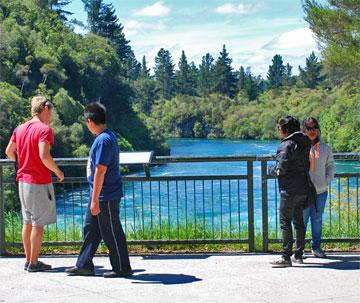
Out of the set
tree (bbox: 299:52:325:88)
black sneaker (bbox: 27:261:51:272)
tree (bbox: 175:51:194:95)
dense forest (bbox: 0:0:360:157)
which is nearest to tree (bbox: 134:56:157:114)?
dense forest (bbox: 0:0:360:157)

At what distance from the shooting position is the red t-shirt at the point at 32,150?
736cm

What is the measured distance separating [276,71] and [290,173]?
7164 inches

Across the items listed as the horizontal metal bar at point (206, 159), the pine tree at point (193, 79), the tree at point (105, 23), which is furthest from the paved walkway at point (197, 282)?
the pine tree at point (193, 79)

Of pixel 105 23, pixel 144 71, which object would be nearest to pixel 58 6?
pixel 105 23

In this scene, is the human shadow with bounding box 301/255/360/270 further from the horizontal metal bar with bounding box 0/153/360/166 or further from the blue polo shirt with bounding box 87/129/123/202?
the blue polo shirt with bounding box 87/129/123/202

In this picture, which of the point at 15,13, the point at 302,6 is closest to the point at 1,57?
the point at 15,13

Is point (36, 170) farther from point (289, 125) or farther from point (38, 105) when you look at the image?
point (289, 125)

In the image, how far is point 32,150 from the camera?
7.40 meters

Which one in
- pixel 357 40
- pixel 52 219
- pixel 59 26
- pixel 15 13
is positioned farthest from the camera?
pixel 59 26

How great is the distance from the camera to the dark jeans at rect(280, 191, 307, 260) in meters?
7.60

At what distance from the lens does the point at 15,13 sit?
277ft

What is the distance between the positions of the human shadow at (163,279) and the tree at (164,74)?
16280 cm

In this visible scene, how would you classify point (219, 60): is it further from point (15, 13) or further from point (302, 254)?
point (302, 254)

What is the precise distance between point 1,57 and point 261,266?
6514 centimetres
